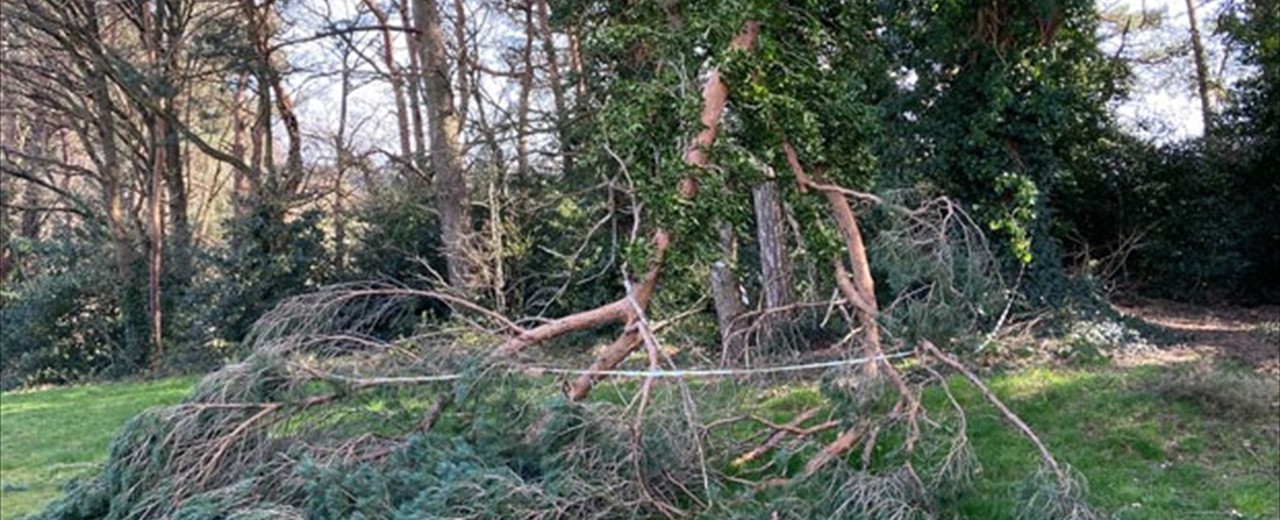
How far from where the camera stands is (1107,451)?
242 inches

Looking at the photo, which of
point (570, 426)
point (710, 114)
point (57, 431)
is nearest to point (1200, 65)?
point (710, 114)

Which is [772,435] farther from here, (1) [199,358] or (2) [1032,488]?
(1) [199,358]

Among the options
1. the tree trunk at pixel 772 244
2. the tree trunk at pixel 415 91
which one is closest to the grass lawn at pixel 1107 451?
the tree trunk at pixel 772 244

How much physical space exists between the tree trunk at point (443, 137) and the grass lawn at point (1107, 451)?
16.1 feet

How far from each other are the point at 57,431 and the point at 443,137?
549 cm

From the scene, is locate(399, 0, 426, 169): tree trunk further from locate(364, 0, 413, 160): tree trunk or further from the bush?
the bush

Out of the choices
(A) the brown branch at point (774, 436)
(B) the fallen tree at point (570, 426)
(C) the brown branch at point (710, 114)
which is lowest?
(A) the brown branch at point (774, 436)

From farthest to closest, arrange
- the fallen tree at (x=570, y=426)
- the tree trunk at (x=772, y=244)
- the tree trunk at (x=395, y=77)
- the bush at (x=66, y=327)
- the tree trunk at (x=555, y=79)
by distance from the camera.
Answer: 1. the bush at (x=66, y=327)
2. the tree trunk at (x=395, y=77)
3. the tree trunk at (x=555, y=79)
4. the tree trunk at (x=772, y=244)
5. the fallen tree at (x=570, y=426)

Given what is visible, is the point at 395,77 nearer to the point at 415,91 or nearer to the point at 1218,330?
the point at 415,91

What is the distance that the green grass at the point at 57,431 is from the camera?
637 centimetres

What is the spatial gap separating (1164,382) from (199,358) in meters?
12.3

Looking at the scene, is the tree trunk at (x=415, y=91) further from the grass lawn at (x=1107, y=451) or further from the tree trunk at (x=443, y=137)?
the grass lawn at (x=1107, y=451)

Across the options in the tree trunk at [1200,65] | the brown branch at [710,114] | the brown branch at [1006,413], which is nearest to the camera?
the brown branch at [1006,413]

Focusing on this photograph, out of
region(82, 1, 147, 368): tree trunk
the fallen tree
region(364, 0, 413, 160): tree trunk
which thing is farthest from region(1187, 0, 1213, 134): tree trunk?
region(82, 1, 147, 368): tree trunk
